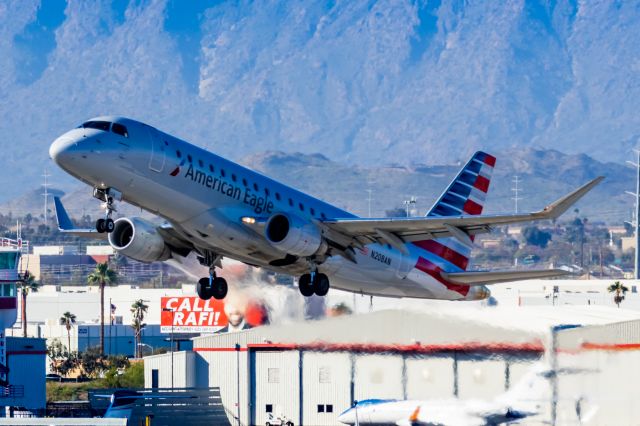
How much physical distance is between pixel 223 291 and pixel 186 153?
8.42 metres

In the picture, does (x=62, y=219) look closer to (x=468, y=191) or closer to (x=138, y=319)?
(x=468, y=191)

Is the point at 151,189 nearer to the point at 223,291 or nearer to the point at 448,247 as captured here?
the point at 223,291

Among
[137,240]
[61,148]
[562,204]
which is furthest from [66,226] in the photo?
[562,204]

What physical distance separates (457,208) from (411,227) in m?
10.6

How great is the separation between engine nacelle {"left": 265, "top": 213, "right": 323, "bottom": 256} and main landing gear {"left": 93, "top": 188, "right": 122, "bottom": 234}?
5.51 meters

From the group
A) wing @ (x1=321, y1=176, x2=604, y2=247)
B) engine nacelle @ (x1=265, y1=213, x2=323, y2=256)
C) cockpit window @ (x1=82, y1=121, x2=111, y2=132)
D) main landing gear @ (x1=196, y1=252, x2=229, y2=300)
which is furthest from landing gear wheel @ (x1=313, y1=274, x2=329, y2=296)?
cockpit window @ (x1=82, y1=121, x2=111, y2=132)

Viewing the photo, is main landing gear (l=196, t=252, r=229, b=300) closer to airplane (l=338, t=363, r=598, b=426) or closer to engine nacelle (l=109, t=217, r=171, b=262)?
engine nacelle (l=109, t=217, r=171, b=262)

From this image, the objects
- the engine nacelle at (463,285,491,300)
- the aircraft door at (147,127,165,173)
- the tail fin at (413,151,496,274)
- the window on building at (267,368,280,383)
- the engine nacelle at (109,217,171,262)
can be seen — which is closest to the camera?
the aircraft door at (147,127,165,173)

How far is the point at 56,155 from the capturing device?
4959 centimetres

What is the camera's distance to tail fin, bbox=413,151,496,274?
62094mm

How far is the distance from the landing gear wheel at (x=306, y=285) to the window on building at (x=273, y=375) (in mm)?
10329

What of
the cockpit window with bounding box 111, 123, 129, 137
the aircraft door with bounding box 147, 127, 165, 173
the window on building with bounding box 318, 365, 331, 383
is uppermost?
the cockpit window with bounding box 111, 123, 129, 137

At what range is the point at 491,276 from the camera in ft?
196

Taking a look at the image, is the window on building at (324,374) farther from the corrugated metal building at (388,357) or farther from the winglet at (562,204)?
the winglet at (562,204)
